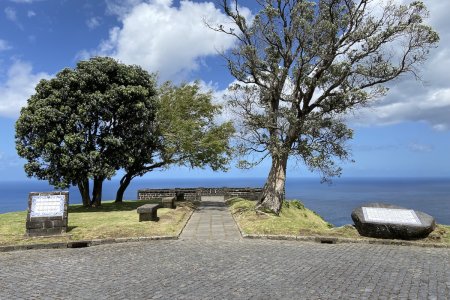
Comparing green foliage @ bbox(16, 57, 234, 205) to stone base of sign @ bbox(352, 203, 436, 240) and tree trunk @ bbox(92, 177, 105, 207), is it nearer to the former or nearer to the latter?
tree trunk @ bbox(92, 177, 105, 207)

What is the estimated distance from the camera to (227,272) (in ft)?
31.0

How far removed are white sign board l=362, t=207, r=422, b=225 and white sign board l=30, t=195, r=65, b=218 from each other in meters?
11.6

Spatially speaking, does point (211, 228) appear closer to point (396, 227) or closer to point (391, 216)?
point (391, 216)

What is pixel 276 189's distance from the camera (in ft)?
72.3

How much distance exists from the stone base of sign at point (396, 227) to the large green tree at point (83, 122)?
14395 millimetres

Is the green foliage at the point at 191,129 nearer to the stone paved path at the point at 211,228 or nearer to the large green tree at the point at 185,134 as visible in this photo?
the large green tree at the point at 185,134

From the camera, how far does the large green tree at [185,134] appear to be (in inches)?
1061

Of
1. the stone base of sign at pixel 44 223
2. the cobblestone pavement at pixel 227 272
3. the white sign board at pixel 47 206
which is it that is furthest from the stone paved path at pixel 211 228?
the white sign board at pixel 47 206

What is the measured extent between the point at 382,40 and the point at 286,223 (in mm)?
10677

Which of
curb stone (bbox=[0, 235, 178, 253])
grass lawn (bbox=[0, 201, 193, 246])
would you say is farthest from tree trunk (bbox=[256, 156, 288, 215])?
curb stone (bbox=[0, 235, 178, 253])

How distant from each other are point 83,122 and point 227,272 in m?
16.7

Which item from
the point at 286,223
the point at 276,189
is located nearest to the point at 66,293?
the point at 286,223

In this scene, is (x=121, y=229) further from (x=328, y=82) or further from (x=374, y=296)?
(x=328, y=82)

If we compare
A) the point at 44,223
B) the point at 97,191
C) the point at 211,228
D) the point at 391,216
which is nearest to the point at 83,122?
the point at 97,191
